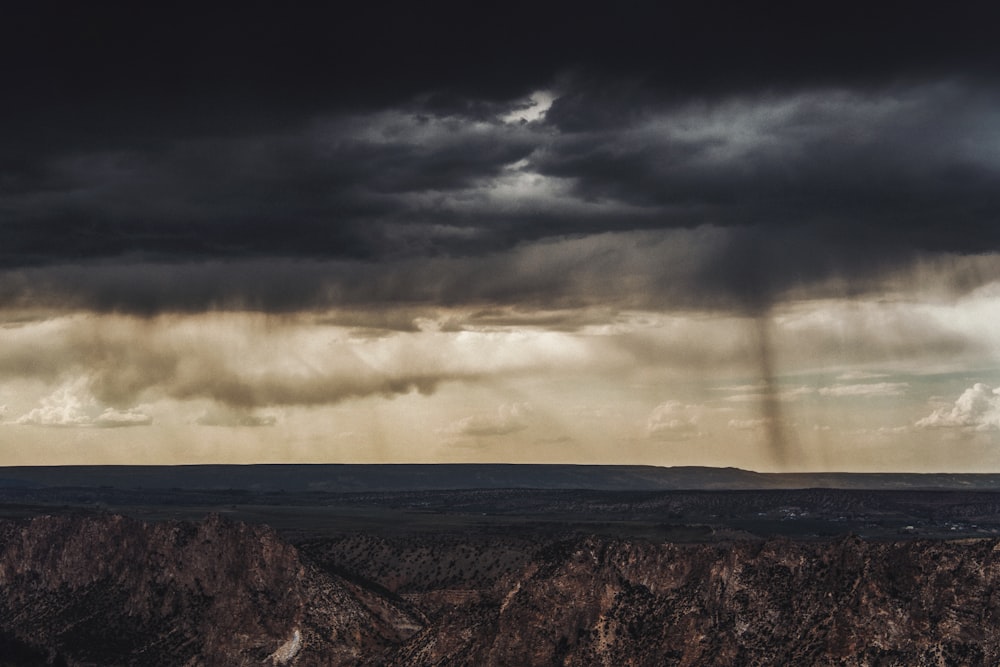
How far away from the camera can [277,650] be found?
→ 17500 centimetres

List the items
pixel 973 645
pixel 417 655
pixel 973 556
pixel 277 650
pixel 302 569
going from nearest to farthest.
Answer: pixel 973 645
pixel 973 556
pixel 417 655
pixel 277 650
pixel 302 569

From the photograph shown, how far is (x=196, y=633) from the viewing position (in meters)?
199

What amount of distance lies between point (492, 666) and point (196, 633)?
252 feet

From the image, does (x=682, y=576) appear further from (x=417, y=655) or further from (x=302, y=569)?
(x=302, y=569)

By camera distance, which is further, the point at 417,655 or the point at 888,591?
the point at 417,655

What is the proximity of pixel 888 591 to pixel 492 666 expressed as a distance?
3832 cm

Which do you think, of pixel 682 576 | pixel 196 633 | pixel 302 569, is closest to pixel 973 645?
pixel 682 576

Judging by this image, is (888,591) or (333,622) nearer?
(888,591)

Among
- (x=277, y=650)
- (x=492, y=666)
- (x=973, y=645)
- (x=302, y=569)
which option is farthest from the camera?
(x=302, y=569)

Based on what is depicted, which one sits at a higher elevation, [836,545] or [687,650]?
[836,545]

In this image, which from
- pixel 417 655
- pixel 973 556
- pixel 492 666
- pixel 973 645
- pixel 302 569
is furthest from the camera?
pixel 302 569

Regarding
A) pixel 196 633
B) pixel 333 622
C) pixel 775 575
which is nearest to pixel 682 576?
pixel 775 575

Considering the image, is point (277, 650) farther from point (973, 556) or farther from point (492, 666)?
point (973, 556)

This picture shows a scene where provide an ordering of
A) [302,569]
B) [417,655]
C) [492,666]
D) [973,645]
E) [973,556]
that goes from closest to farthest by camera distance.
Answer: [973,645] < [973,556] < [492,666] < [417,655] < [302,569]
